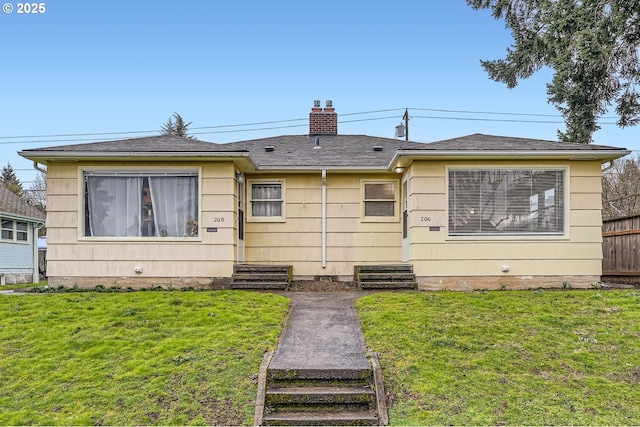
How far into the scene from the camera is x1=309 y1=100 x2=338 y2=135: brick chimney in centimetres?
1499

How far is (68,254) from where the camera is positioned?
9.61 metres

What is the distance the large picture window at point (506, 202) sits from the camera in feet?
31.7

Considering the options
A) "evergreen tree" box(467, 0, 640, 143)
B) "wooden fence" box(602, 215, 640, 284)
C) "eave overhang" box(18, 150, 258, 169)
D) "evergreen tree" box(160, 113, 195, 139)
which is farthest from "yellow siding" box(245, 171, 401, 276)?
"evergreen tree" box(160, 113, 195, 139)

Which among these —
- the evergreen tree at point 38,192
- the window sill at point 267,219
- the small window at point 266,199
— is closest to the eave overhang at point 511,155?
the small window at point 266,199

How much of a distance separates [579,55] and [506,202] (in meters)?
5.24

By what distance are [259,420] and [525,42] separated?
15.5 meters

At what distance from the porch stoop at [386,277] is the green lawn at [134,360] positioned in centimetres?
265

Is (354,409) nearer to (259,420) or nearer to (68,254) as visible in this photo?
(259,420)

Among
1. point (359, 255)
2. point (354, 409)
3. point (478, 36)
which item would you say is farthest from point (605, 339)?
point (478, 36)

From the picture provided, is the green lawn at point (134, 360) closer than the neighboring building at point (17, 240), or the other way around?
the green lawn at point (134, 360)

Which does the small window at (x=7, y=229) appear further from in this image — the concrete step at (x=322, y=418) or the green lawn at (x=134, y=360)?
the concrete step at (x=322, y=418)

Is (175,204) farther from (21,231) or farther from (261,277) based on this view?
(21,231)

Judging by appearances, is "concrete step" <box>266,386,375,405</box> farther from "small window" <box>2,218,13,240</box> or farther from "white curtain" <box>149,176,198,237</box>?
"small window" <box>2,218,13,240</box>

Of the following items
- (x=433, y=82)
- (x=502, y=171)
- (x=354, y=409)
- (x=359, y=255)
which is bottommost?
(x=354, y=409)
